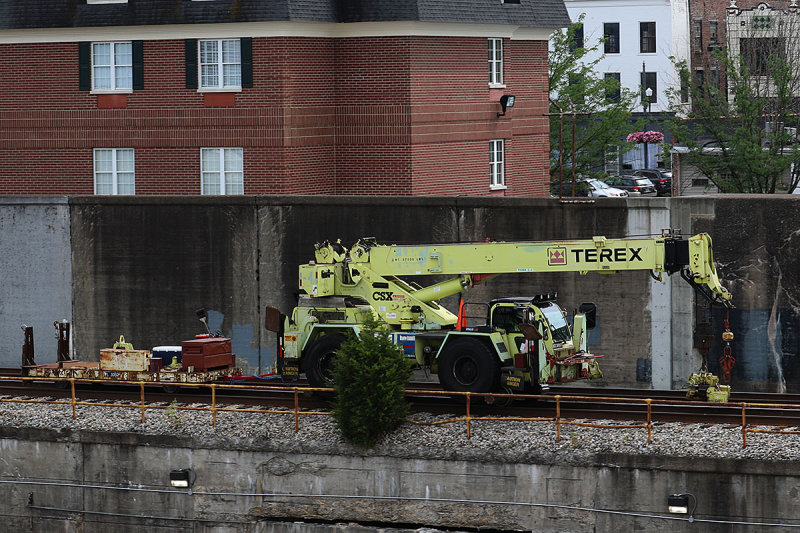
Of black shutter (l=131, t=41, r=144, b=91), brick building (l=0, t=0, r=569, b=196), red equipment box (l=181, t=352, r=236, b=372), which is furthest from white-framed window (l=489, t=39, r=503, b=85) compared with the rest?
red equipment box (l=181, t=352, r=236, b=372)

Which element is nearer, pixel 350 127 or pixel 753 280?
pixel 753 280

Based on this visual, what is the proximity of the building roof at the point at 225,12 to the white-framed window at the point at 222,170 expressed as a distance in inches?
145

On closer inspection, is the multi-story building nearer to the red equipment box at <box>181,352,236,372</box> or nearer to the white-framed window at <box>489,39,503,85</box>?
the white-framed window at <box>489,39,503,85</box>

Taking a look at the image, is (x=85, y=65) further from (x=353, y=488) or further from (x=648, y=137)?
(x=648, y=137)

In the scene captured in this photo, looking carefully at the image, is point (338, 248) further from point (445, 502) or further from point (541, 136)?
point (541, 136)

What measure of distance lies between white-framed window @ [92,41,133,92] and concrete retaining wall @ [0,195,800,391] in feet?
19.1

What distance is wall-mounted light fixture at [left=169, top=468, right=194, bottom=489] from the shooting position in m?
23.7

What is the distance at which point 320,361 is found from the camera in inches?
1017

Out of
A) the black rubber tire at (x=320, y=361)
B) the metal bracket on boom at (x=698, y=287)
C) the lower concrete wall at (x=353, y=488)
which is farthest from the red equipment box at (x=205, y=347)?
the metal bracket on boom at (x=698, y=287)

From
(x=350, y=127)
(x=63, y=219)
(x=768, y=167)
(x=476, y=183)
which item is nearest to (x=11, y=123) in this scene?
(x=63, y=219)

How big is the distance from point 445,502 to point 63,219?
48.9ft

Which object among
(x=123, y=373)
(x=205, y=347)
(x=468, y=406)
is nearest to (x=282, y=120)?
(x=205, y=347)

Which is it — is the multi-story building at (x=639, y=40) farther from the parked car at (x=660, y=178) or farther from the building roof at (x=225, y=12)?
the building roof at (x=225, y=12)

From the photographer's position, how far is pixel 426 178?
124ft
